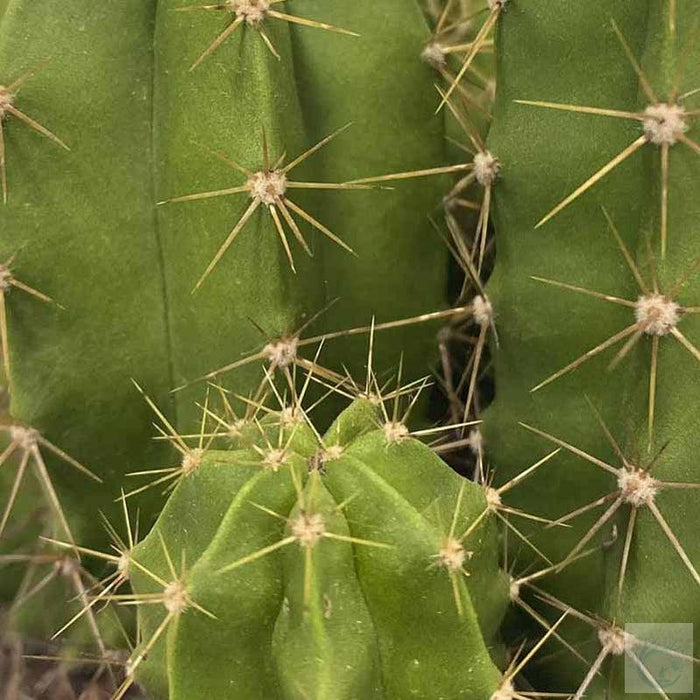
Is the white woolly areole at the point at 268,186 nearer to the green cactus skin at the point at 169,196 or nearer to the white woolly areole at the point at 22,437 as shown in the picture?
the green cactus skin at the point at 169,196

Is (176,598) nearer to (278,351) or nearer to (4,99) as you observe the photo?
(278,351)

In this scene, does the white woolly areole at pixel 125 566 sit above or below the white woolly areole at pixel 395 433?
below

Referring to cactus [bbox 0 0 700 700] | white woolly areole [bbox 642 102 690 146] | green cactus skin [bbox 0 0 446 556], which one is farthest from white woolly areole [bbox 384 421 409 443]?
white woolly areole [bbox 642 102 690 146]

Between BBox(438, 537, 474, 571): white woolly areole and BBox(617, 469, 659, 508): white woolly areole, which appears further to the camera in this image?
BBox(617, 469, 659, 508): white woolly areole

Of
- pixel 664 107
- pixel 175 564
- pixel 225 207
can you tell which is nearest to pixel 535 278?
pixel 664 107

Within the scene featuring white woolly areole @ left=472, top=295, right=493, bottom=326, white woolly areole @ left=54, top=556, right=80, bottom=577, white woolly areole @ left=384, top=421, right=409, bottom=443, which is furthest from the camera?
white woolly areole @ left=54, top=556, right=80, bottom=577

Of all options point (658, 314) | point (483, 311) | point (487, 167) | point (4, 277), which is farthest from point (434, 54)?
point (4, 277)

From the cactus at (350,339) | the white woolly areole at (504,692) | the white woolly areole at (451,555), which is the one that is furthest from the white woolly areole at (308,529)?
the white woolly areole at (504,692)

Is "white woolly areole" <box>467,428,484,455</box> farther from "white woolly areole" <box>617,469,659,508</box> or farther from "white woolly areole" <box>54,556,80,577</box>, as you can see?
"white woolly areole" <box>54,556,80,577</box>
